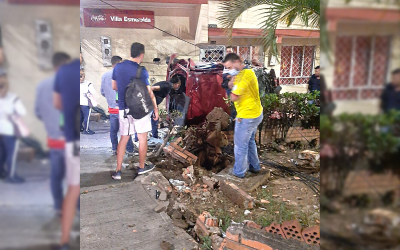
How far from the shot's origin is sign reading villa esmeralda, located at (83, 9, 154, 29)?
2898 mm

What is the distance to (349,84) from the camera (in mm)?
722

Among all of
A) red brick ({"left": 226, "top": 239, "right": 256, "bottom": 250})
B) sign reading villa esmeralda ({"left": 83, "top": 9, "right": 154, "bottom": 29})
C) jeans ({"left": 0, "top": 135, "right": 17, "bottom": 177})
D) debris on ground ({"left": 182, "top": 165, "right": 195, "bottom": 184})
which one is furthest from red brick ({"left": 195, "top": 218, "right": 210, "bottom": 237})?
sign reading villa esmeralda ({"left": 83, "top": 9, "right": 154, "bottom": 29})

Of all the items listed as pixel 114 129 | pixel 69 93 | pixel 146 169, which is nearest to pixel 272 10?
pixel 114 129

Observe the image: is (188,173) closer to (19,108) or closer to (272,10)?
(272,10)

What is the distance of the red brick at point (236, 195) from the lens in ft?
10.4

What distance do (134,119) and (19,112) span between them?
2546 mm

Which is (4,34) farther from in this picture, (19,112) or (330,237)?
(330,237)

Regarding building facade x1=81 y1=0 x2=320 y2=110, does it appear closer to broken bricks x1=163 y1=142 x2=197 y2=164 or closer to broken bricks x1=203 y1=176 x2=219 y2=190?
broken bricks x1=163 y1=142 x2=197 y2=164

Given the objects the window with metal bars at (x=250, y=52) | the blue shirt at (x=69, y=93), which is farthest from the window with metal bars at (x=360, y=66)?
the window with metal bars at (x=250, y=52)

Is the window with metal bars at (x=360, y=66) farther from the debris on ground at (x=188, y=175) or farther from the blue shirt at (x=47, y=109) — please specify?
the debris on ground at (x=188, y=175)

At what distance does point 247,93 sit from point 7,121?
2992mm

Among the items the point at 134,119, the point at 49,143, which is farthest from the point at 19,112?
the point at 134,119

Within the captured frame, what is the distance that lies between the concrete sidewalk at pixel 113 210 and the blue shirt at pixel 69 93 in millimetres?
1968

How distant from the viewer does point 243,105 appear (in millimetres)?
3471
